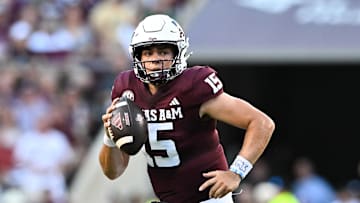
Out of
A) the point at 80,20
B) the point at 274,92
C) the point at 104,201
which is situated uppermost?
the point at 80,20

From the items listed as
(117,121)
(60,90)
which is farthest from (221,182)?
(60,90)

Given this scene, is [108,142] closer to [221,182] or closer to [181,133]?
[181,133]

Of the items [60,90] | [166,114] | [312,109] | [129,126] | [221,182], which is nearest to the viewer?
[221,182]

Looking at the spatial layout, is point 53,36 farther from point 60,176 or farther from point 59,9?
point 60,176

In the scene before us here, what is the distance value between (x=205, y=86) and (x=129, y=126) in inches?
17.3

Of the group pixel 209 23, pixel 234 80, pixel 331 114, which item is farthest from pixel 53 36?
pixel 331 114

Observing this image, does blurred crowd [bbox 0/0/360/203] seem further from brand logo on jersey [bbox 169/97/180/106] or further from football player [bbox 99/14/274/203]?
brand logo on jersey [bbox 169/97/180/106]

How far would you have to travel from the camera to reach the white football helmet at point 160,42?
5793mm

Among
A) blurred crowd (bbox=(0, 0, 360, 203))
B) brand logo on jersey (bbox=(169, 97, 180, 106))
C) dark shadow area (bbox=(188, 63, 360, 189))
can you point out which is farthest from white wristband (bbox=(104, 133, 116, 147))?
dark shadow area (bbox=(188, 63, 360, 189))

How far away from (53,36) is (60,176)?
197 cm

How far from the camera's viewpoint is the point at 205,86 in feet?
18.9

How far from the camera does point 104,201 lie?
39.4 ft

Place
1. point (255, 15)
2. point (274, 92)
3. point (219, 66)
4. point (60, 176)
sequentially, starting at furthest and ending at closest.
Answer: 1. point (274, 92)
2. point (219, 66)
3. point (255, 15)
4. point (60, 176)

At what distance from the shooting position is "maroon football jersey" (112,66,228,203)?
581 centimetres
